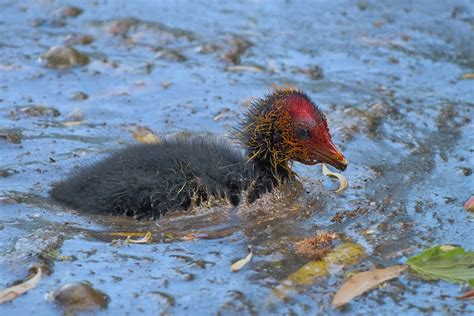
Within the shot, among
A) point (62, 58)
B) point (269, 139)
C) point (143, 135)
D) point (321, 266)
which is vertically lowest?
point (143, 135)

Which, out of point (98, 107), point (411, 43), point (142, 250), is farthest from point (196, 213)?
point (411, 43)

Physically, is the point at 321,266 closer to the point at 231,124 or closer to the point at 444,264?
the point at 444,264

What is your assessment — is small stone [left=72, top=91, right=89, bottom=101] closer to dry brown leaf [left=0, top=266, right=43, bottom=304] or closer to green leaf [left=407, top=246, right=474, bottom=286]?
dry brown leaf [left=0, top=266, right=43, bottom=304]

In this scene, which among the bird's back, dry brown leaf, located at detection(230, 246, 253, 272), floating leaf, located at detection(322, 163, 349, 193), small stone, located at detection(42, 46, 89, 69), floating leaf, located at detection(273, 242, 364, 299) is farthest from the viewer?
small stone, located at detection(42, 46, 89, 69)

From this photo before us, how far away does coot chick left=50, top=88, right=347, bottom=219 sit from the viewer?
561 centimetres

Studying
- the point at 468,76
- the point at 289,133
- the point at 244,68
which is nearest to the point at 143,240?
the point at 289,133

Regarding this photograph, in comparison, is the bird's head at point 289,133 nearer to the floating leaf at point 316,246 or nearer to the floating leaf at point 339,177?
the floating leaf at point 339,177

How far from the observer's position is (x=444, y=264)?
4.82 metres

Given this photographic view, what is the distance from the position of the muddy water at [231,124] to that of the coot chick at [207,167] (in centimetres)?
12

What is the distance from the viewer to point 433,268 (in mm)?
4797

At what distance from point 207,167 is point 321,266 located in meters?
1.24

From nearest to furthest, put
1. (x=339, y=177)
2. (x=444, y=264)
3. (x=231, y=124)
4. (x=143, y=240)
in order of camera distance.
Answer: (x=444, y=264), (x=143, y=240), (x=339, y=177), (x=231, y=124)

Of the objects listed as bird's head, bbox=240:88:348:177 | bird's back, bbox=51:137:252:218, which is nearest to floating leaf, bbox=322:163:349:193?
bird's head, bbox=240:88:348:177

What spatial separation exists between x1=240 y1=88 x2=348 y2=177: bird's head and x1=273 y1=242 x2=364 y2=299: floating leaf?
2.89 ft
